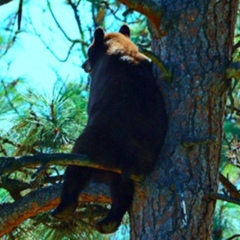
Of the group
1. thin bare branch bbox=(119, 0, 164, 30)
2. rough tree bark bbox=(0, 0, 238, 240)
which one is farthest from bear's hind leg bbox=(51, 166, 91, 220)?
thin bare branch bbox=(119, 0, 164, 30)

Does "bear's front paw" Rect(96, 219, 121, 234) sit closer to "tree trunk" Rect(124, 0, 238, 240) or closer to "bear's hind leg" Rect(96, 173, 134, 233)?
"bear's hind leg" Rect(96, 173, 134, 233)

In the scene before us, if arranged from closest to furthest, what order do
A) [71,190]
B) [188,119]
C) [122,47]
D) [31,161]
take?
[31,161], [188,119], [71,190], [122,47]

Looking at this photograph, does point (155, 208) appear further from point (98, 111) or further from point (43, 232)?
point (43, 232)

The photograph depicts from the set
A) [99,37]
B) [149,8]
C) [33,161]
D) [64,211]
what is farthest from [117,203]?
[99,37]

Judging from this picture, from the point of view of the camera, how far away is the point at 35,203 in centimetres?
440

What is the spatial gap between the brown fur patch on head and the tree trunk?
0.45m

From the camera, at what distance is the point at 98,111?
4.57m

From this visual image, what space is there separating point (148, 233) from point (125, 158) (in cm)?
47

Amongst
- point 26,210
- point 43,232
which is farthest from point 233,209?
point 26,210

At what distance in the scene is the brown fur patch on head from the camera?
4.82m

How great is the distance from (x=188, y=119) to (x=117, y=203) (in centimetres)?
62

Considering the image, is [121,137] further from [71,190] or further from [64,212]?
[64,212]

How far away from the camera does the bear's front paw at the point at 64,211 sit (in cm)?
438

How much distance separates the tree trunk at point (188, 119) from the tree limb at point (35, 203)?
1.06 feet
